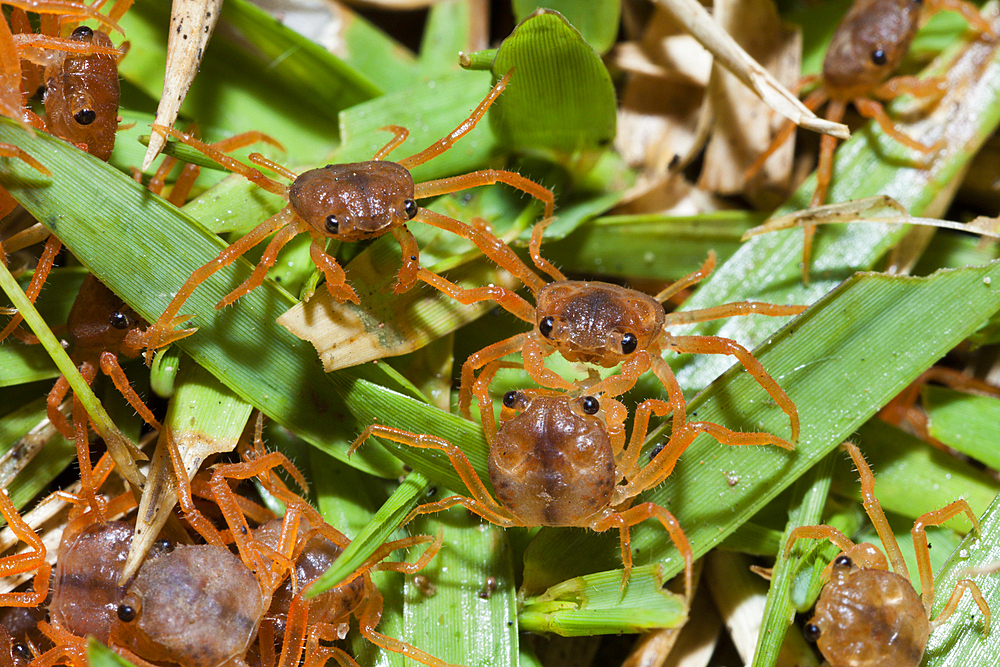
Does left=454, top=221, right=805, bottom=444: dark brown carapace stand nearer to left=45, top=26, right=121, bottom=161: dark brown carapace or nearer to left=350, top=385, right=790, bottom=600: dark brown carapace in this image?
left=350, top=385, right=790, bottom=600: dark brown carapace

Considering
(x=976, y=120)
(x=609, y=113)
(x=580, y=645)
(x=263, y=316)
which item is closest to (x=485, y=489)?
(x=580, y=645)

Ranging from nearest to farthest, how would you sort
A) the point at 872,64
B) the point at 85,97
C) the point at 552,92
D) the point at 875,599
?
the point at 875,599 → the point at 85,97 → the point at 552,92 → the point at 872,64

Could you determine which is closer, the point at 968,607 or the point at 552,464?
the point at 552,464

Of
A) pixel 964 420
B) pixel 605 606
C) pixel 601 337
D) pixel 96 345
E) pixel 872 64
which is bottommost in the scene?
pixel 605 606

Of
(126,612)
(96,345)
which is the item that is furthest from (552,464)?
(96,345)

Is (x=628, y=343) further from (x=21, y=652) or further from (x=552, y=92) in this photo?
(x=21, y=652)

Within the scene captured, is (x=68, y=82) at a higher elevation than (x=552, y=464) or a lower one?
higher

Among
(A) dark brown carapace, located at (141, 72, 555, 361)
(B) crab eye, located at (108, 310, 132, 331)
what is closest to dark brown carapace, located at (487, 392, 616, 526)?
(A) dark brown carapace, located at (141, 72, 555, 361)
